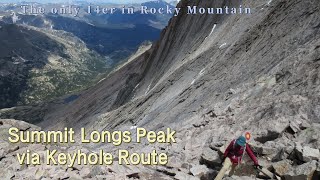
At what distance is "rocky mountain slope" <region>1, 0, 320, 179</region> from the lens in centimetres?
1998

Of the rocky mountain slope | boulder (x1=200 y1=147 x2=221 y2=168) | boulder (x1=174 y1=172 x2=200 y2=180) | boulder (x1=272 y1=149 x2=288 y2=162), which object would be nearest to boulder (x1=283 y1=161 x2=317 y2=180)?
the rocky mountain slope

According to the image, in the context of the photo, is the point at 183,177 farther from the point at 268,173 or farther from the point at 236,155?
the point at 268,173

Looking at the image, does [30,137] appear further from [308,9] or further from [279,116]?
[308,9]

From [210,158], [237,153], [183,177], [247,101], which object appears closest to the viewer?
[237,153]

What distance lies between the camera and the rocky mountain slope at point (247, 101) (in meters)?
20.0

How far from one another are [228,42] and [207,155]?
2601 centimetres

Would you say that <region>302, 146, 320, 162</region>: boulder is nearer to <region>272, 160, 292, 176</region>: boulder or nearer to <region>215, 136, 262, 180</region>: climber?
<region>272, 160, 292, 176</region>: boulder

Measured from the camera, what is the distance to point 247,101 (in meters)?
27.2

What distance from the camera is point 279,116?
22734mm

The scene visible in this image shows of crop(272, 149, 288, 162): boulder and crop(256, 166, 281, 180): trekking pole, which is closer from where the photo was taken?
crop(256, 166, 281, 180): trekking pole

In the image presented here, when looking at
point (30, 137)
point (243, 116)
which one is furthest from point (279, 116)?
point (30, 137)

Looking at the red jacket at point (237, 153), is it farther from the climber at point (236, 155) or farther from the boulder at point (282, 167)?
the boulder at point (282, 167)

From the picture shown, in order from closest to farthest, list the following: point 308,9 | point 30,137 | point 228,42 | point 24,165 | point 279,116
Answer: point 279,116
point 24,165
point 30,137
point 308,9
point 228,42

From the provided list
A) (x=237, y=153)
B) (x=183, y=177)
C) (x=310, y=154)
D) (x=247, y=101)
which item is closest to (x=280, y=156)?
(x=310, y=154)
